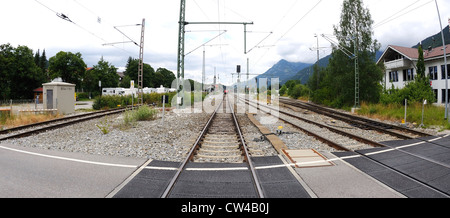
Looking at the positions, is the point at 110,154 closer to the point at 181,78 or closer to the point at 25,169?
the point at 25,169

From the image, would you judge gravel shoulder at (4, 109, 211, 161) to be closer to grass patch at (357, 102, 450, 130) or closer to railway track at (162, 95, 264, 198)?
railway track at (162, 95, 264, 198)

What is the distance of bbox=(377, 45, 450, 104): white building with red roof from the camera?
27.7 metres

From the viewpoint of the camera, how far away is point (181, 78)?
60.5ft

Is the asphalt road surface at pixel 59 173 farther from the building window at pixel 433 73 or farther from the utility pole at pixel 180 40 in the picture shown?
the building window at pixel 433 73

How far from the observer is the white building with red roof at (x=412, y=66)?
27.7 meters

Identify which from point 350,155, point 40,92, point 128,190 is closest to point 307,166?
point 350,155

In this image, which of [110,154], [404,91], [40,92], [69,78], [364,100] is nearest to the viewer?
[110,154]

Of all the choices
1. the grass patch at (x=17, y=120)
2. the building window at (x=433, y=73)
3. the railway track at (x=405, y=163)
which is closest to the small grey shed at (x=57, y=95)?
the grass patch at (x=17, y=120)

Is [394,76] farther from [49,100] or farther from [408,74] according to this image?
[49,100]

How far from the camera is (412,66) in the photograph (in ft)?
107

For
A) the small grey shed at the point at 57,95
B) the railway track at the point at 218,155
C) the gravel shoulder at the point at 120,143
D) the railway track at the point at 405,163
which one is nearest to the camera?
the railway track at the point at 405,163

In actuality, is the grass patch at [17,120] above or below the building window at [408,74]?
below

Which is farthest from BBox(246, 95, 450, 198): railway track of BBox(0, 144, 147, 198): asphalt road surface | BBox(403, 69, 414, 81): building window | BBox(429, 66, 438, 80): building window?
BBox(403, 69, 414, 81): building window
